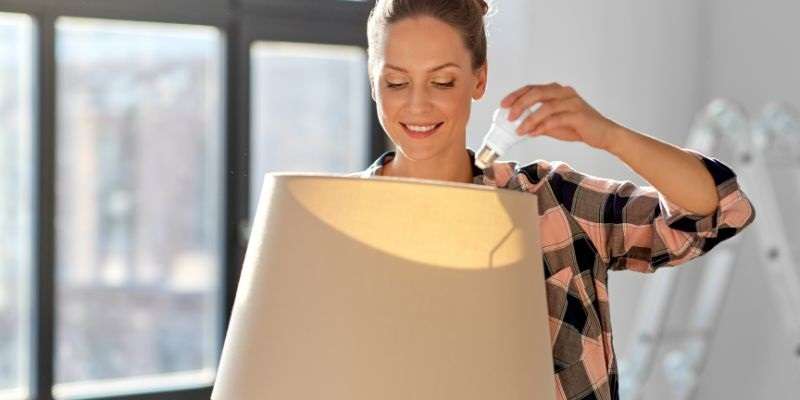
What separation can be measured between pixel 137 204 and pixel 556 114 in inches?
104

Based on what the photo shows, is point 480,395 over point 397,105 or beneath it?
beneath

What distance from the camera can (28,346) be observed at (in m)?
3.38

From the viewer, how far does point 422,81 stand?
1.18 meters

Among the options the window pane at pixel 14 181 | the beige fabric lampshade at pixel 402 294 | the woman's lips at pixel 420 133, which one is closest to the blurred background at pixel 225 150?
the window pane at pixel 14 181

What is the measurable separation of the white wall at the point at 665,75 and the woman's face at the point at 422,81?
89.9 inches

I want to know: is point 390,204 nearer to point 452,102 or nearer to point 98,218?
point 452,102

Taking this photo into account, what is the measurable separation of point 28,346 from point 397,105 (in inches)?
96.2

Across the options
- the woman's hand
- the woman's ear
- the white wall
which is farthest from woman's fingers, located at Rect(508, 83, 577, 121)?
the white wall

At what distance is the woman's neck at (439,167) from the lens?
133 centimetres

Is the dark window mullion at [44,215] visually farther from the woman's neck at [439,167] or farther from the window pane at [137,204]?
the woman's neck at [439,167]

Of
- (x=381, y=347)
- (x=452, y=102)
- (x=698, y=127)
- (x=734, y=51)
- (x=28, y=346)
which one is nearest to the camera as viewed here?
(x=381, y=347)

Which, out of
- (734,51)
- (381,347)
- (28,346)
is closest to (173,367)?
(28,346)

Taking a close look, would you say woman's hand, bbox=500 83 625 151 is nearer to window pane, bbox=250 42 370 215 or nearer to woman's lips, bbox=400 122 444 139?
woman's lips, bbox=400 122 444 139

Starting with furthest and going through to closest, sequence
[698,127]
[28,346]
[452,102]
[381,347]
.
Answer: [698,127], [28,346], [452,102], [381,347]
